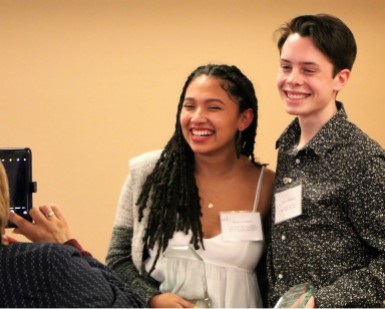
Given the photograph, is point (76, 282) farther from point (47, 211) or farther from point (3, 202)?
point (47, 211)

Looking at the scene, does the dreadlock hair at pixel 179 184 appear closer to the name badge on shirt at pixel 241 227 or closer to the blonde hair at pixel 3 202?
the name badge on shirt at pixel 241 227

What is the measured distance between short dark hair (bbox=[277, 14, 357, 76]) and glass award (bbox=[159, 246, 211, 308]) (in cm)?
73

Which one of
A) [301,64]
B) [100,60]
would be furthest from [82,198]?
[301,64]

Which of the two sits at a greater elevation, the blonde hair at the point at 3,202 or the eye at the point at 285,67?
the eye at the point at 285,67

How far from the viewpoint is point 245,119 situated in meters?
2.66

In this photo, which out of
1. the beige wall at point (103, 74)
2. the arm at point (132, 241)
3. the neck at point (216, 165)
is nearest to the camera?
the arm at point (132, 241)

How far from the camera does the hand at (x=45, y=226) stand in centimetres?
212

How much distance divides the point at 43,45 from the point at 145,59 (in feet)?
1.84

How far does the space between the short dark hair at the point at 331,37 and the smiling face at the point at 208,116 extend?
14.4 inches

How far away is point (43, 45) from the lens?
4.21 meters

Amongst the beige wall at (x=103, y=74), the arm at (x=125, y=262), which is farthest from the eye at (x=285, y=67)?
the beige wall at (x=103, y=74)

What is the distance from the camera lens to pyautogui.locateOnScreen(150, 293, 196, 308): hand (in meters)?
2.41

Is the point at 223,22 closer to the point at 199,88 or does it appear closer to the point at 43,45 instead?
the point at 43,45

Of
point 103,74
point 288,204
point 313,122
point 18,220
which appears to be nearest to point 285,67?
point 313,122
